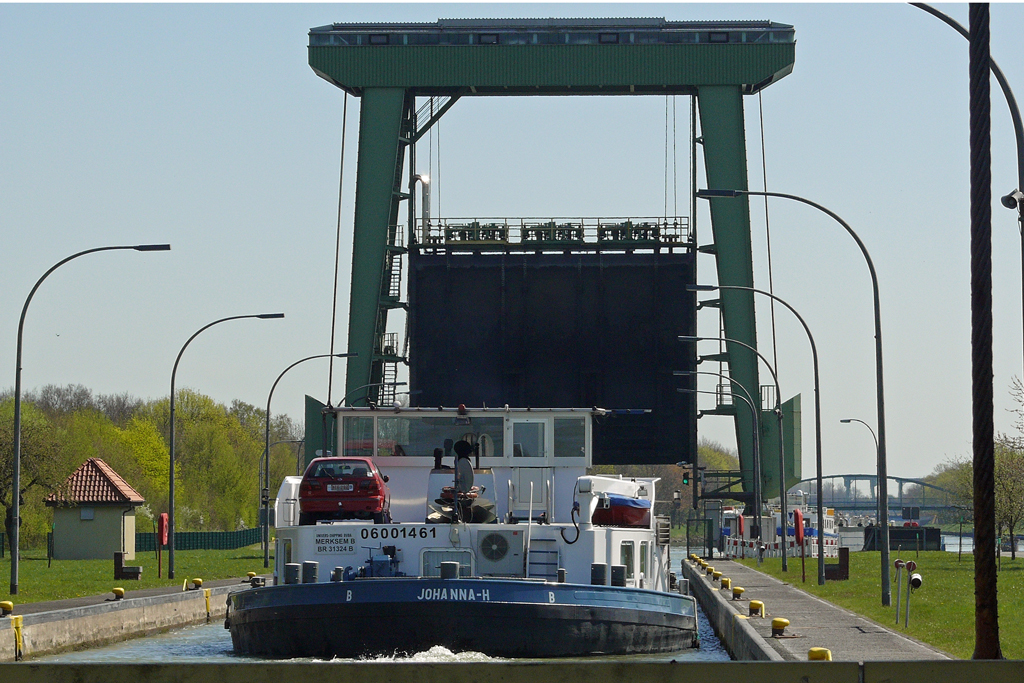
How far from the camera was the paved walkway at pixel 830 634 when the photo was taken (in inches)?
666

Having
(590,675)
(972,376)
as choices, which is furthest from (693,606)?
(590,675)

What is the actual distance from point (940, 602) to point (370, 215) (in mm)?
29014

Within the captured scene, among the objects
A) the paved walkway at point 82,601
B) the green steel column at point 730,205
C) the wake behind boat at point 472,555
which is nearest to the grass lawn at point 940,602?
the wake behind boat at point 472,555

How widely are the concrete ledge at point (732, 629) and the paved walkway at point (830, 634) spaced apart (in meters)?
0.16

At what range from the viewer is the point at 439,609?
61.5 ft

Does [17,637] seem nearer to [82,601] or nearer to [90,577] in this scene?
[82,601]

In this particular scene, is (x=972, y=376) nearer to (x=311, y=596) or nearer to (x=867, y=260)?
(x=311, y=596)

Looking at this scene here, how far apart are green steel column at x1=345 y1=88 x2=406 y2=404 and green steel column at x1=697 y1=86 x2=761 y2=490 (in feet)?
34.1

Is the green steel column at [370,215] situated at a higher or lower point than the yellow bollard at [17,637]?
higher

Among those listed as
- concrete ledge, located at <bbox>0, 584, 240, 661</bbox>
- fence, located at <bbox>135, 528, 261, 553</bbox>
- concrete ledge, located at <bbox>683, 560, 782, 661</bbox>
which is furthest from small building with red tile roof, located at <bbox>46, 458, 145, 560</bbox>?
concrete ledge, located at <bbox>683, 560, 782, 661</bbox>

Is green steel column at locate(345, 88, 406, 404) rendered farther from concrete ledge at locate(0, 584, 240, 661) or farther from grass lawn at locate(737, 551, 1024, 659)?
concrete ledge at locate(0, 584, 240, 661)

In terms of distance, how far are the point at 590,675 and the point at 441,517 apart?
433 inches

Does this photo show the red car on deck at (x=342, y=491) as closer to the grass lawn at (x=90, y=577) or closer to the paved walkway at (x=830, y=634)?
the paved walkway at (x=830, y=634)

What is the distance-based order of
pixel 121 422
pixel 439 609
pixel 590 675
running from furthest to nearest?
pixel 121 422
pixel 439 609
pixel 590 675
